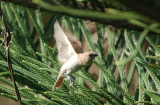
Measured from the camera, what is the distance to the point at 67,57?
1057 mm

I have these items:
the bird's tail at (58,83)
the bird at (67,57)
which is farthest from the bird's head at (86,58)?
the bird's tail at (58,83)

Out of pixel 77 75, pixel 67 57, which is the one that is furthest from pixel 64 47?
pixel 77 75

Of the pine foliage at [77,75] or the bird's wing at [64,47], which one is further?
the bird's wing at [64,47]

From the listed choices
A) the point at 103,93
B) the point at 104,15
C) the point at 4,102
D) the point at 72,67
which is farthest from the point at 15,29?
the point at 4,102

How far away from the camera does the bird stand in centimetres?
97

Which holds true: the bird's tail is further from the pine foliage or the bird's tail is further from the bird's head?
the bird's head

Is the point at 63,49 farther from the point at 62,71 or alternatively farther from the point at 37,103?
the point at 37,103

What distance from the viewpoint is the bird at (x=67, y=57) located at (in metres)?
0.97

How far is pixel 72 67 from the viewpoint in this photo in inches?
38.8

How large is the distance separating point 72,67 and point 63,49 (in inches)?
3.8

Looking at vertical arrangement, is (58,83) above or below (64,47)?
below

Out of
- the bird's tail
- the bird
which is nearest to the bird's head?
the bird

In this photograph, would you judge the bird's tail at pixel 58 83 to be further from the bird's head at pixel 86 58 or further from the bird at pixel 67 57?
the bird's head at pixel 86 58

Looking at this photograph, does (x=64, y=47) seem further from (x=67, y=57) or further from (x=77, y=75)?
(x=77, y=75)
